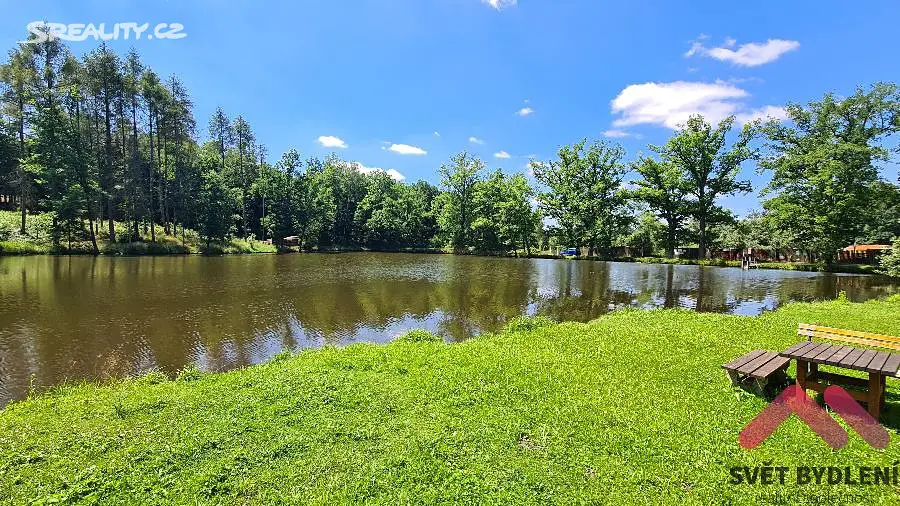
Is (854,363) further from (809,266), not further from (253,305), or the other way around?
(809,266)

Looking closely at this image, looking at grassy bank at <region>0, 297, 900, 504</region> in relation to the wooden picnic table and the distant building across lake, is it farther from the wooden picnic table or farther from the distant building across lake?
the distant building across lake

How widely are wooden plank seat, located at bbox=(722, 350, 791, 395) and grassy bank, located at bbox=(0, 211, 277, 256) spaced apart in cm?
5599

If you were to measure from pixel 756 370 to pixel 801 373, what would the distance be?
22.9 inches

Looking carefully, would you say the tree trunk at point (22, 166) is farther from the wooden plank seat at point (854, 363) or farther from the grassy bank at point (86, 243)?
the wooden plank seat at point (854, 363)

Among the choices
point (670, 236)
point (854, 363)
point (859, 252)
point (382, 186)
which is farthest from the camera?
point (382, 186)

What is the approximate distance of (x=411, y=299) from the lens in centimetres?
2306

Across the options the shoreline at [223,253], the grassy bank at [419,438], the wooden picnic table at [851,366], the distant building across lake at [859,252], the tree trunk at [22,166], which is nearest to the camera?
the grassy bank at [419,438]

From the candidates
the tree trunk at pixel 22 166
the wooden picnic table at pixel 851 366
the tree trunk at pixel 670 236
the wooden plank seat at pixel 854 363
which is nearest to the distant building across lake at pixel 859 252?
the tree trunk at pixel 670 236

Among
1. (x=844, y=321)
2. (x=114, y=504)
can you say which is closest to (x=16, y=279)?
(x=114, y=504)

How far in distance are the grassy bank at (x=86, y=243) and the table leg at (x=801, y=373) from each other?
2237 inches

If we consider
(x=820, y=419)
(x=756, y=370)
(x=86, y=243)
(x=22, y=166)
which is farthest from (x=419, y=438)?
(x=22, y=166)

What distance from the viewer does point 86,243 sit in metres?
45.0

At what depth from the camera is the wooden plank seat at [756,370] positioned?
6.59 meters

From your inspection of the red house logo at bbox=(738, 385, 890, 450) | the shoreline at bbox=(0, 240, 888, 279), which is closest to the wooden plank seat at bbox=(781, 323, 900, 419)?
the red house logo at bbox=(738, 385, 890, 450)
